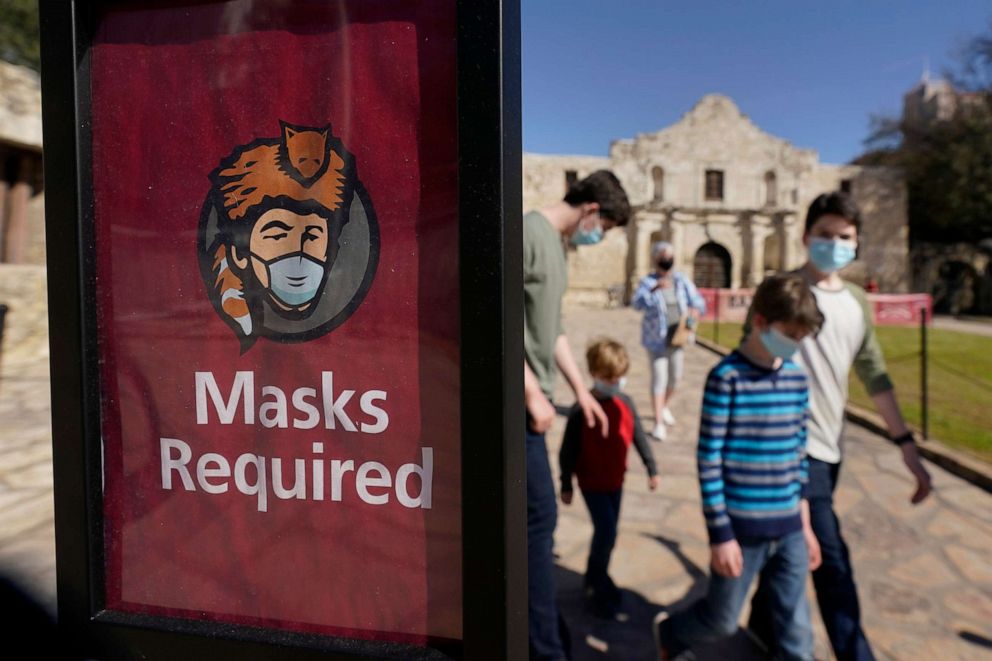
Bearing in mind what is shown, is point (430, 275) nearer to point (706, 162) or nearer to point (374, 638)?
point (374, 638)

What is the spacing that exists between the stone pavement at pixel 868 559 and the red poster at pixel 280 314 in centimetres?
183

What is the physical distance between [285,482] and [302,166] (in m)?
0.47

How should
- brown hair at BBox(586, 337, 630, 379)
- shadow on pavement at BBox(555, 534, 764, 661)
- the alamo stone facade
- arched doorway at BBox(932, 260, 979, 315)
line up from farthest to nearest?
the alamo stone facade → arched doorway at BBox(932, 260, 979, 315) → brown hair at BBox(586, 337, 630, 379) → shadow on pavement at BBox(555, 534, 764, 661)

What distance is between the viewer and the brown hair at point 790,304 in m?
1.88

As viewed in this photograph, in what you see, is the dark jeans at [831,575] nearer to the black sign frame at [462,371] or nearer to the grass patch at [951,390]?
the black sign frame at [462,371]

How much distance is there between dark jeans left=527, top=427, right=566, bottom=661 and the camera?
6.27 feet

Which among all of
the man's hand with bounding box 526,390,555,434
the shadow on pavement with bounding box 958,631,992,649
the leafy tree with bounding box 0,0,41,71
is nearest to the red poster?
the man's hand with bounding box 526,390,555,434

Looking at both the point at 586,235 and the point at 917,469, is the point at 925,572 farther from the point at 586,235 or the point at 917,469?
the point at 586,235

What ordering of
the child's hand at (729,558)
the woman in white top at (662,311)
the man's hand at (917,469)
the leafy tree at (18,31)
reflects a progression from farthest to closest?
the leafy tree at (18,31), the woman in white top at (662,311), the man's hand at (917,469), the child's hand at (729,558)

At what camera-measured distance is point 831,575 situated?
210 centimetres

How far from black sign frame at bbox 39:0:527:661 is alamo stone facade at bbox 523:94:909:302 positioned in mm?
27855

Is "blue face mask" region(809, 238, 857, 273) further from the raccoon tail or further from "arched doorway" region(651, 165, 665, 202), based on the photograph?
"arched doorway" region(651, 165, 665, 202)

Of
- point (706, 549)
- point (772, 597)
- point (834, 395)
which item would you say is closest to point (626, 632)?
point (772, 597)

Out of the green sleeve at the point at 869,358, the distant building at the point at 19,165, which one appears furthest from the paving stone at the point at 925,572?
the distant building at the point at 19,165
